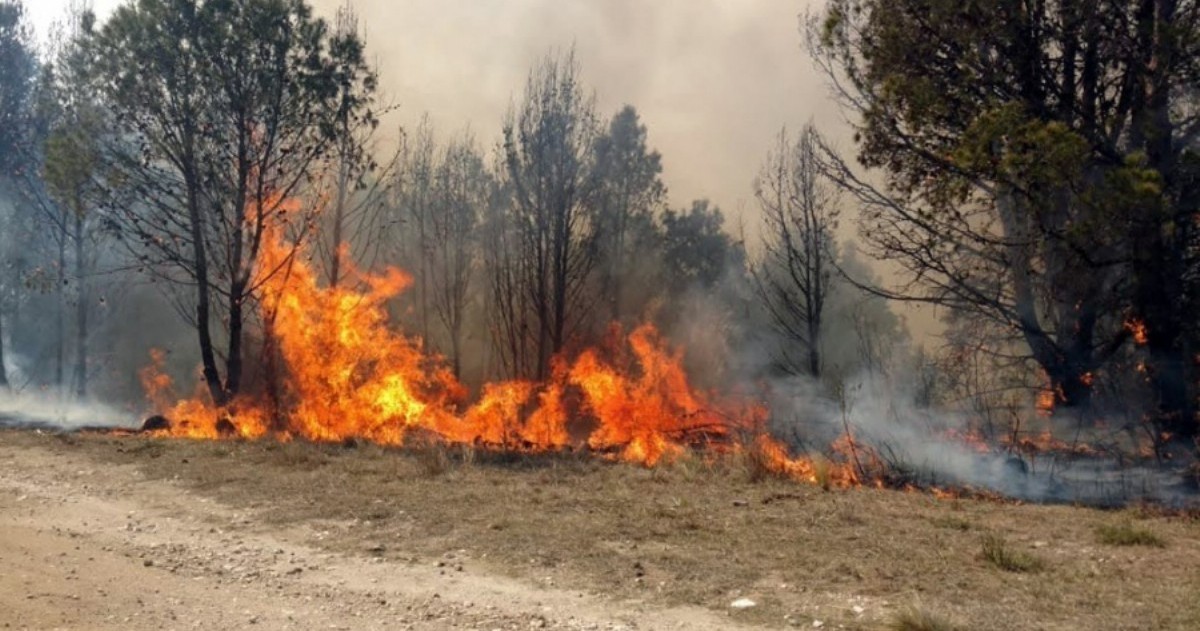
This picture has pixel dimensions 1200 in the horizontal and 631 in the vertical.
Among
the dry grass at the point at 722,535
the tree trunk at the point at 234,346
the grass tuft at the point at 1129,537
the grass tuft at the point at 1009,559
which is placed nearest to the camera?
the dry grass at the point at 722,535

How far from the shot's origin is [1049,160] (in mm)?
10828

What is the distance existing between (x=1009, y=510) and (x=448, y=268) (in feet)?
70.9

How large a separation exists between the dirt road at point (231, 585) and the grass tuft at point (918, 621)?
3.48ft

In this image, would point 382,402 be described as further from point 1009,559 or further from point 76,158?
point 1009,559

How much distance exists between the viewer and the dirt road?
6.12 metres

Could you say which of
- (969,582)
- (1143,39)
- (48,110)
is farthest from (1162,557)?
(48,110)

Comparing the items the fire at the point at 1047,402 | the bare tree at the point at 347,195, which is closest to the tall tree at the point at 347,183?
the bare tree at the point at 347,195

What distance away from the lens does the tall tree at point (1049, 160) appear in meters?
11.1

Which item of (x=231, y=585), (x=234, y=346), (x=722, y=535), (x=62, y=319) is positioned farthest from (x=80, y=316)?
(x=722, y=535)

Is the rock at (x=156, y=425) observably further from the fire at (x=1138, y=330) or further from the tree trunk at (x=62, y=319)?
the fire at (x=1138, y=330)

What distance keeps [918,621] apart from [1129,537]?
375 cm

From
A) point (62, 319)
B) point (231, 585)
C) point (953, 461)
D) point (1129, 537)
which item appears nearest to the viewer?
point (231, 585)

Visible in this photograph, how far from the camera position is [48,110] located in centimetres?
2522

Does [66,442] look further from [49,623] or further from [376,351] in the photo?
[49,623]
